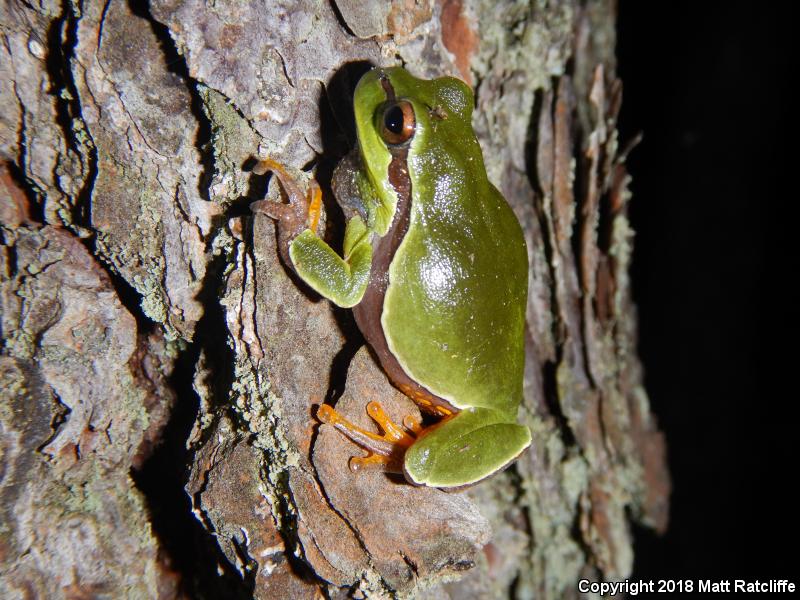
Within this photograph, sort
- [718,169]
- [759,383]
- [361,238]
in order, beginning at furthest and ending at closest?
[718,169]
[759,383]
[361,238]

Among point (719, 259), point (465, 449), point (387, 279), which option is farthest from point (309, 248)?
point (719, 259)

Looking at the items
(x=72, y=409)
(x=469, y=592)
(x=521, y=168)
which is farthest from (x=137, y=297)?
(x=469, y=592)

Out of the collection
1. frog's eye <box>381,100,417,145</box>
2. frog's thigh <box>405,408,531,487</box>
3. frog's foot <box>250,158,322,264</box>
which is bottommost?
frog's thigh <box>405,408,531,487</box>

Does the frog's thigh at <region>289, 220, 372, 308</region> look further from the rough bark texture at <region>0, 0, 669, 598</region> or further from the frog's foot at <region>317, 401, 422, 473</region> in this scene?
the frog's foot at <region>317, 401, 422, 473</region>

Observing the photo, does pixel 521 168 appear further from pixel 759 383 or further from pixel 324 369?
pixel 759 383

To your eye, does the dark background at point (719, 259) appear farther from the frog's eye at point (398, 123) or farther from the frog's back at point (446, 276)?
the frog's eye at point (398, 123)

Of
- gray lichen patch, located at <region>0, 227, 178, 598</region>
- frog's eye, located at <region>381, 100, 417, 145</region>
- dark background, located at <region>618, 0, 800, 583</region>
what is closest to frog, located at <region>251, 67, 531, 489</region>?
frog's eye, located at <region>381, 100, 417, 145</region>

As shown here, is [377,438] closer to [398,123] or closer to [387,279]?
[387,279]

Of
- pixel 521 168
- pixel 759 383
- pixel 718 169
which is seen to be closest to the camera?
pixel 521 168
